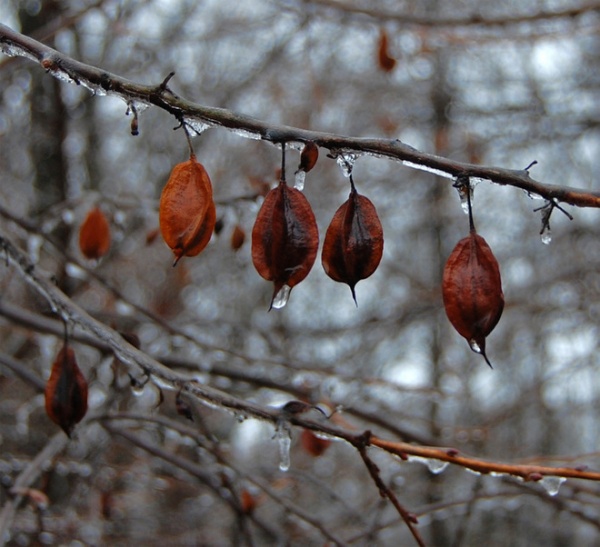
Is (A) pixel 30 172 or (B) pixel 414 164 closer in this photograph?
(B) pixel 414 164

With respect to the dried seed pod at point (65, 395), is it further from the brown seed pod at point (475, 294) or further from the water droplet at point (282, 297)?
the brown seed pod at point (475, 294)

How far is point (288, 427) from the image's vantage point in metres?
1.26

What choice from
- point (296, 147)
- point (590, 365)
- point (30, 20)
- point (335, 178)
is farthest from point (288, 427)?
point (335, 178)

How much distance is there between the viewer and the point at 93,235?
7.91ft

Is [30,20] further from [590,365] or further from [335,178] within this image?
[590,365]

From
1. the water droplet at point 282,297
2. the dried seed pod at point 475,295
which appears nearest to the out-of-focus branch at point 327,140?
the dried seed pod at point 475,295

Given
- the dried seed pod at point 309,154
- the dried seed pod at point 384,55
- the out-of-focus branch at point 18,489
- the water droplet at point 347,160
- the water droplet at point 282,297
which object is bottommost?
the out-of-focus branch at point 18,489

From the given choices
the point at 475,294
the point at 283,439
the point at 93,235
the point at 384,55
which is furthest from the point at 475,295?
the point at 384,55

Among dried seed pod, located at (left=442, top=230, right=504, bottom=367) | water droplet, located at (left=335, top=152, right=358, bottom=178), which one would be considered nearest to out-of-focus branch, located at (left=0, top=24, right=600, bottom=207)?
water droplet, located at (left=335, top=152, right=358, bottom=178)

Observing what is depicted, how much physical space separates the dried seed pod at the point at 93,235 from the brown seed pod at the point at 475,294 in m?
1.57

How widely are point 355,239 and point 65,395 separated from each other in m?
0.71

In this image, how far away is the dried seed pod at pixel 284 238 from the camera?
3.62 feet

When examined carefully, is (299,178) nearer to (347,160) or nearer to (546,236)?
(347,160)

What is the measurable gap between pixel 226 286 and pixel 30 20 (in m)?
3.29
